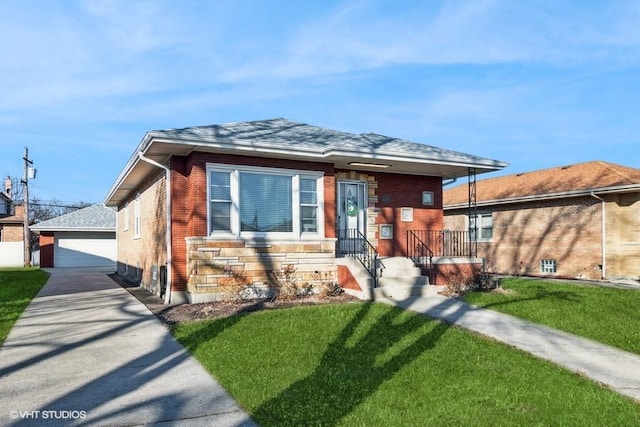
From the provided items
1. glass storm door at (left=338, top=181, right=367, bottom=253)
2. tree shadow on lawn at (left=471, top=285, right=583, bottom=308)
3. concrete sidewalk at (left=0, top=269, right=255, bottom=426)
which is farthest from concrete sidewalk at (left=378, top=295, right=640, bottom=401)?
concrete sidewalk at (left=0, top=269, right=255, bottom=426)

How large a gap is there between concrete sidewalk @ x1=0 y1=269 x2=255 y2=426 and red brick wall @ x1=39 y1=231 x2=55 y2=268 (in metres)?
23.5

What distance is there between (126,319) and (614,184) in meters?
15.0

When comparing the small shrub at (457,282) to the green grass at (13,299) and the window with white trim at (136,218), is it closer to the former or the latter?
the green grass at (13,299)

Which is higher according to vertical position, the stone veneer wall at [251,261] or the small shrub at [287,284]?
the stone veneer wall at [251,261]

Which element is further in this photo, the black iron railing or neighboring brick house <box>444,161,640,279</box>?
neighboring brick house <box>444,161,640,279</box>

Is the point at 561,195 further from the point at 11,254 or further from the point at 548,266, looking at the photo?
the point at 11,254

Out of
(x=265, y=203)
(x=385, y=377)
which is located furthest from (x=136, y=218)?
(x=385, y=377)

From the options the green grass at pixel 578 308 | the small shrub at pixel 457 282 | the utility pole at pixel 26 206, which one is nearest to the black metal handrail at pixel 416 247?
the small shrub at pixel 457 282

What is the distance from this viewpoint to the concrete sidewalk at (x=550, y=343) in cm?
607

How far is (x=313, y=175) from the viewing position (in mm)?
12055

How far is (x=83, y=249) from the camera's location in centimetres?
3158

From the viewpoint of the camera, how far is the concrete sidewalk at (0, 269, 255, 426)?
15.4 ft

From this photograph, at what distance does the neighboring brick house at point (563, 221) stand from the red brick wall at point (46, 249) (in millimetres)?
23317

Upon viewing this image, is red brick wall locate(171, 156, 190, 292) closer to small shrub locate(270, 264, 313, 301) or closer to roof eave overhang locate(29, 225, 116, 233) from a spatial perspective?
small shrub locate(270, 264, 313, 301)
